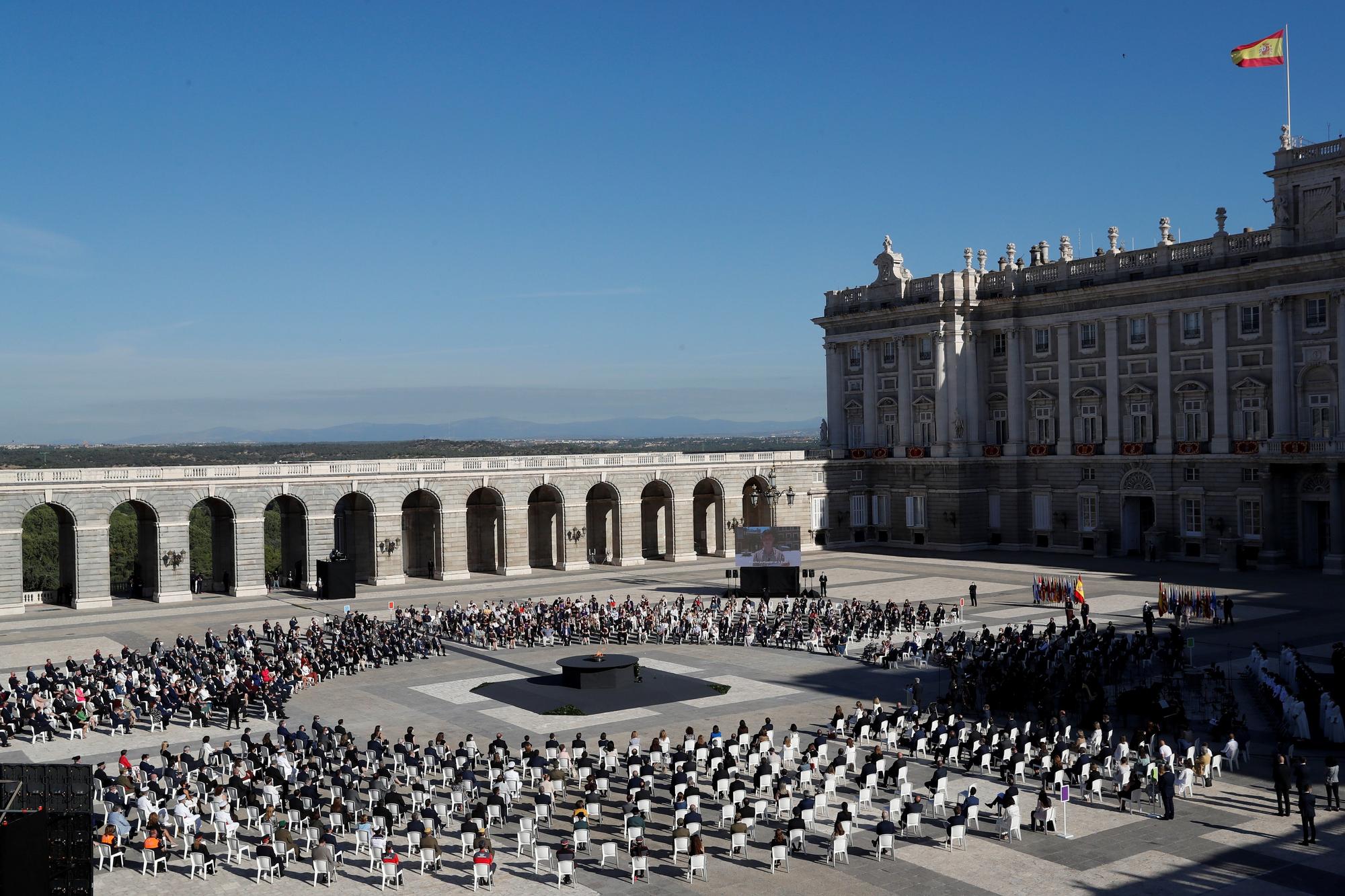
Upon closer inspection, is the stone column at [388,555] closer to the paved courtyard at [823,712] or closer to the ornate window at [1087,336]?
the paved courtyard at [823,712]

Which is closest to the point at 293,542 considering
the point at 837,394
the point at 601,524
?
the point at 601,524

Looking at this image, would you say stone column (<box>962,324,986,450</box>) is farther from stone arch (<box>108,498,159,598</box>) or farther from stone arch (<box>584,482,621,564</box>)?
stone arch (<box>108,498,159,598</box>)

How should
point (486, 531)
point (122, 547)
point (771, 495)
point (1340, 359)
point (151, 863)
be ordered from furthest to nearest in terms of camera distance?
point (122, 547), point (771, 495), point (486, 531), point (1340, 359), point (151, 863)

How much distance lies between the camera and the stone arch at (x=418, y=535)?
234 feet

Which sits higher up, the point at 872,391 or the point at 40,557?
the point at 872,391

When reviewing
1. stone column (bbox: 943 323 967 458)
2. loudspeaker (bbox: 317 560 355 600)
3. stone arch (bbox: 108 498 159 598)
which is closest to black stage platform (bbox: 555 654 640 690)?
loudspeaker (bbox: 317 560 355 600)

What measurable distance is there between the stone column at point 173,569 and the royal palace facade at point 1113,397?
127 ft

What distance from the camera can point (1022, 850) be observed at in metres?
22.3

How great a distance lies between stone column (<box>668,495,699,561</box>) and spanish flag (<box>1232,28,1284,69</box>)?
125 ft

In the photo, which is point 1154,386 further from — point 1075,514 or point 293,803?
point 293,803

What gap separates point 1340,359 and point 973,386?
22922mm

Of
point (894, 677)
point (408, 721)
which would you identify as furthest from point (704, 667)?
point (408, 721)

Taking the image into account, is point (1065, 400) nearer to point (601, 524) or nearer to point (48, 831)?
point (601, 524)

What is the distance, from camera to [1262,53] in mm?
58969
